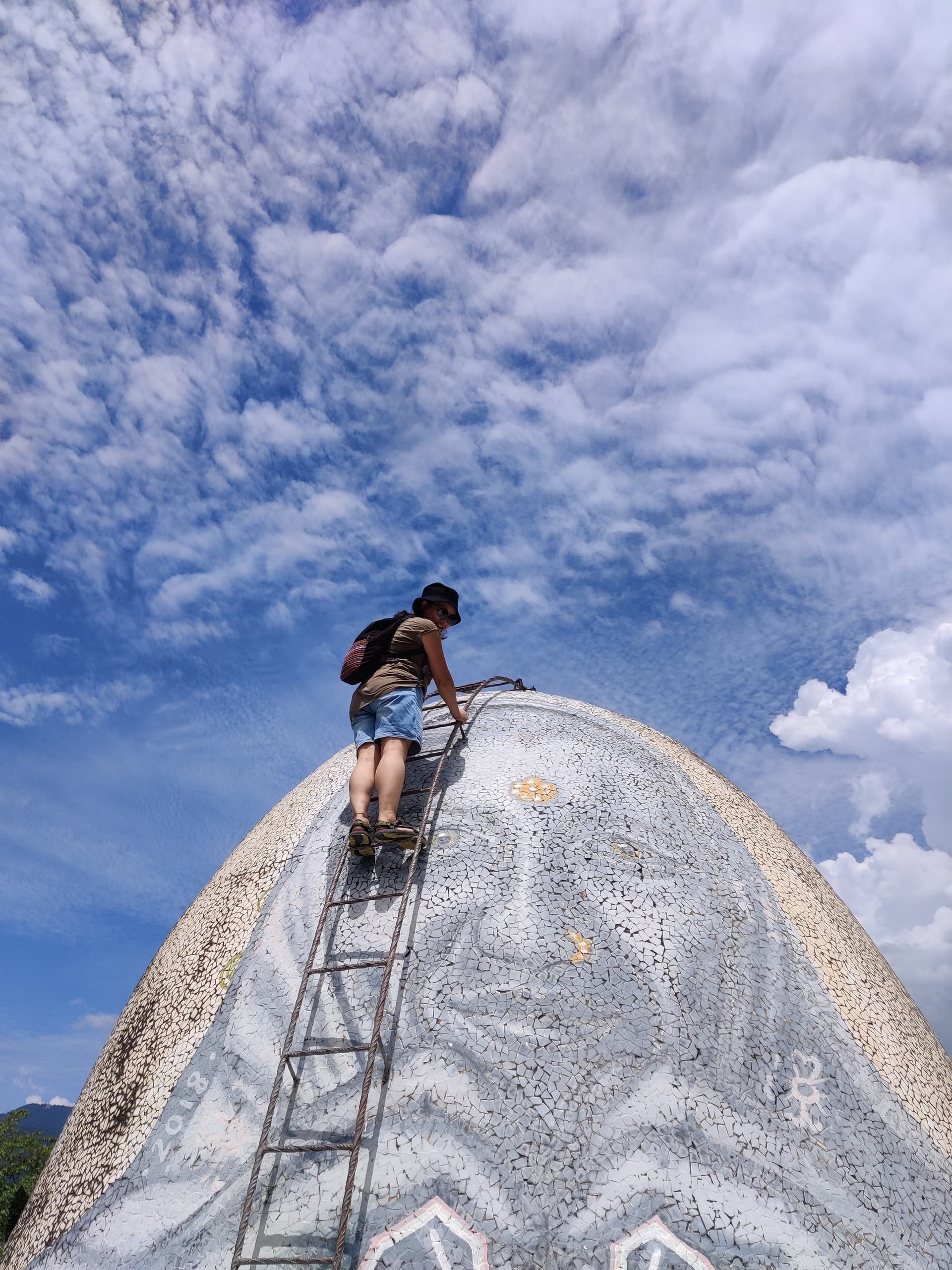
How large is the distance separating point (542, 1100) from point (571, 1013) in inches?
15.7

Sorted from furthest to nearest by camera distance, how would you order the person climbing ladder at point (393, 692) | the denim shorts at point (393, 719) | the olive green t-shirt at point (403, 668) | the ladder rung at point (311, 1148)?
the olive green t-shirt at point (403, 668) → the denim shorts at point (393, 719) → the person climbing ladder at point (393, 692) → the ladder rung at point (311, 1148)

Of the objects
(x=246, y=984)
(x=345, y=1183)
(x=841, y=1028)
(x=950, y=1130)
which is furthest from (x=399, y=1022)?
(x=950, y=1130)

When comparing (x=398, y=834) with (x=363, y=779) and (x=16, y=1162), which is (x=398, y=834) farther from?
(x=16, y=1162)

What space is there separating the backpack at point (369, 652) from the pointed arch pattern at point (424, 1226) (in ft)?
9.85

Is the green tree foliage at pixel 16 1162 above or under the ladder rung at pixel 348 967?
above

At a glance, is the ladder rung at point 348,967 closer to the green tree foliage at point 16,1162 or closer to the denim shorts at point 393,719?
the denim shorts at point 393,719

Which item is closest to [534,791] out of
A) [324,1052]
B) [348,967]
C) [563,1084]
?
[348,967]

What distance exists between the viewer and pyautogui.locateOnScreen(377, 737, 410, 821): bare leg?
4785 millimetres

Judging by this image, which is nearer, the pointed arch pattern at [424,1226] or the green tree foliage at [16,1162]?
the pointed arch pattern at [424,1226]

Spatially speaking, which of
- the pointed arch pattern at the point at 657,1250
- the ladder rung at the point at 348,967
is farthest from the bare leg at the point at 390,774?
the pointed arch pattern at the point at 657,1250

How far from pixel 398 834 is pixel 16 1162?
104ft

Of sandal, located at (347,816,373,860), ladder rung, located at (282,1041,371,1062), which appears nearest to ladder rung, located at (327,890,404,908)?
sandal, located at (347,816,373,860)

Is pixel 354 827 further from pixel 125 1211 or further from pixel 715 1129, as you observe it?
pixel 715 1129

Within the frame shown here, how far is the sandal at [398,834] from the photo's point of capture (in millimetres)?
4578
